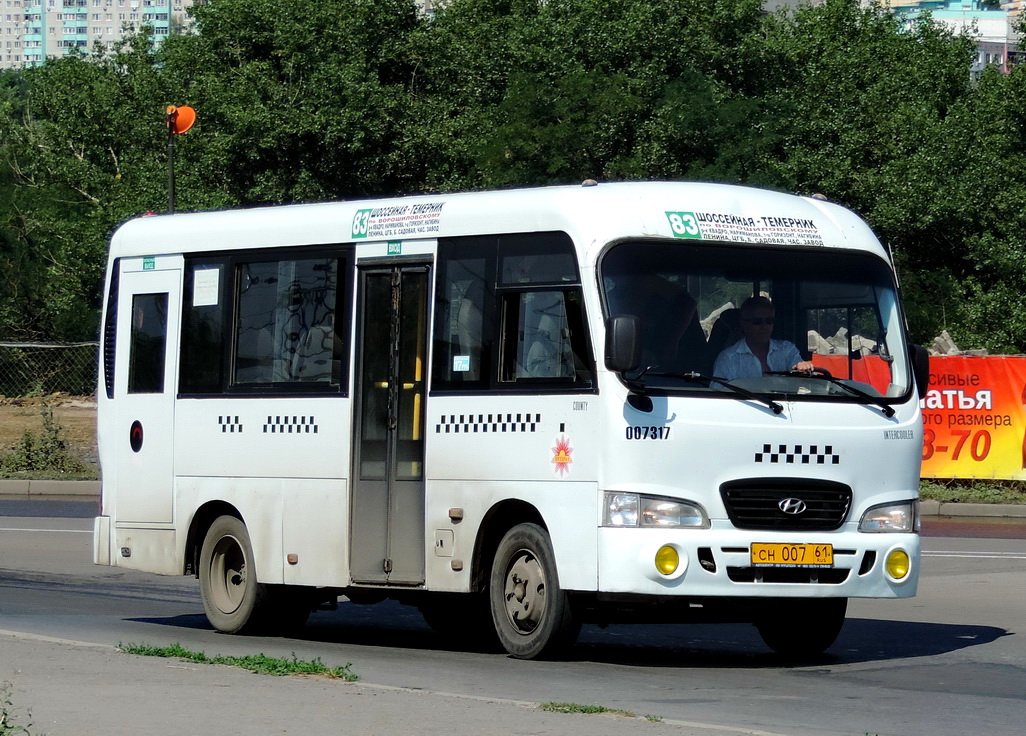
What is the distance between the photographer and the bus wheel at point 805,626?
11.4 meters

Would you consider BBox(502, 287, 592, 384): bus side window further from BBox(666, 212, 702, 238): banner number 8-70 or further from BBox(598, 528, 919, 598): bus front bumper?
BBox(598, 528, 919, 598): bus front bumper

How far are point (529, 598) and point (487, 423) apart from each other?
3.52ft

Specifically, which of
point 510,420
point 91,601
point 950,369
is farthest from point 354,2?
point 510,420

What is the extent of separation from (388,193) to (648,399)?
4699 centimetres

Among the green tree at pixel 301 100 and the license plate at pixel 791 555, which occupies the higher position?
the green tree at pixel 301 100

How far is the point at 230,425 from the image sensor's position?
12.8m

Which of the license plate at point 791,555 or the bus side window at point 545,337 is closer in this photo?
the license plate at point 791,555

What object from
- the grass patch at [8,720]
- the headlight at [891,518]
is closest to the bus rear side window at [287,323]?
the headlight at [891,518]

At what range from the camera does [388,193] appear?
2233 inches

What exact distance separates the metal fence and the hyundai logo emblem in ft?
81.0

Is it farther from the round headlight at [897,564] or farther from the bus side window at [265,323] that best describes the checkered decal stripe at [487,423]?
the round headlight at [897,564]

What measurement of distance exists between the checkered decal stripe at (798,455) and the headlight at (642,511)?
569 millimetres

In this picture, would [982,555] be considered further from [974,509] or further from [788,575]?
[788,575]

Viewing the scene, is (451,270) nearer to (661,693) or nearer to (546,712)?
(661,693)
